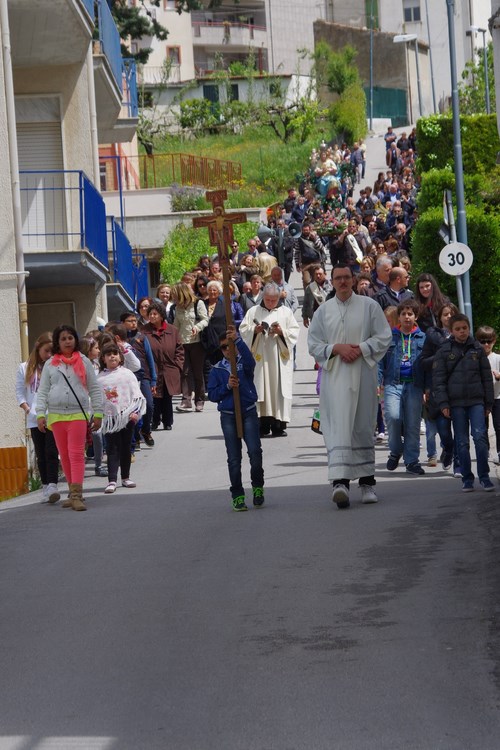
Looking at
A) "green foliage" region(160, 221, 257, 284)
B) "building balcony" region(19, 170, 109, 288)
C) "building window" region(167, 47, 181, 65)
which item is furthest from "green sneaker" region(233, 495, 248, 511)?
"building window" region(167, 47, 181, 65)

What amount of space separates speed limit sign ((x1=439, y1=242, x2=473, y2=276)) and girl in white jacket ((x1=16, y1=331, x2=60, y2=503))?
10101mm

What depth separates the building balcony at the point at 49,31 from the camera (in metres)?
22.2

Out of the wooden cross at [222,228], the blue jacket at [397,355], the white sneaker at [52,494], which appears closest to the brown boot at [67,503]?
the white sneaker at [52,494]

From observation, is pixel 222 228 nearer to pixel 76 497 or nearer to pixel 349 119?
pixel 76 497

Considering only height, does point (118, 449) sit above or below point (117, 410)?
below

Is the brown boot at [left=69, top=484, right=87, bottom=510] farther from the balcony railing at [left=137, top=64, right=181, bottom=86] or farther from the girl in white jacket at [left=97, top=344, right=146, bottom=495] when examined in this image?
the balcony railing at [left=137, top=64, right=181, bottom=86]

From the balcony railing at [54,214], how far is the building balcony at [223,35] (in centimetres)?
7066

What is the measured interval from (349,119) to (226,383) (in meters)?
60.4


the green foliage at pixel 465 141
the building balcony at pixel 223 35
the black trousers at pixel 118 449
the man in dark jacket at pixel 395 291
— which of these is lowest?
the black trousers at pixel 118 449

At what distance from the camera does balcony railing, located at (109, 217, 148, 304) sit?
2827 cm

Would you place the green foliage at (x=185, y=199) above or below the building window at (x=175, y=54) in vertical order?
below

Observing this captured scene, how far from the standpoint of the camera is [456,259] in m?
25.7

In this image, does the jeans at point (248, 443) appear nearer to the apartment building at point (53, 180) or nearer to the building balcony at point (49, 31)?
the apartment building at point (53, 180)

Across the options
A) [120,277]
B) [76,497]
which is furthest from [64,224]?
[76,497]
